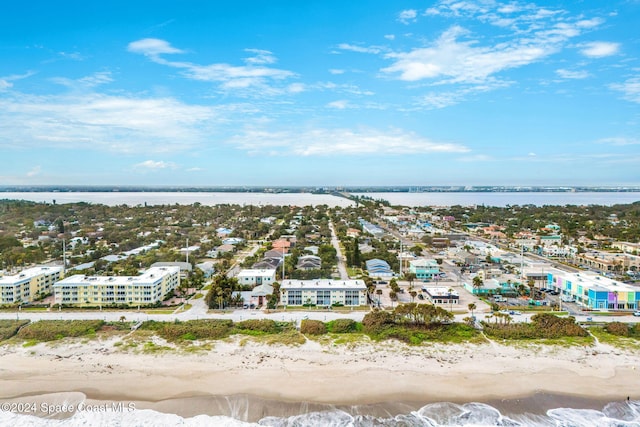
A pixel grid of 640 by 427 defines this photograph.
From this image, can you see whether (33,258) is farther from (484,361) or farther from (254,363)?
(484,361)

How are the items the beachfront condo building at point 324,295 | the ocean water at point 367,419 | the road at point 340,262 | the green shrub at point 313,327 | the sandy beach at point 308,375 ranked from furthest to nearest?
the road at point 340,262, the beachfront condo building at point 324,295, the green shrub at point 313,327, the sandy beach at point 308,375, the ocean water at point 367,419

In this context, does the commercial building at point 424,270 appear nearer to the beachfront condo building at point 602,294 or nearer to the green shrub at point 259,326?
the beachfront condo building at point 602,294

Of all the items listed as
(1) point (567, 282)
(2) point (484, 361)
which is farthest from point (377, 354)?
(1) point (567, 282)

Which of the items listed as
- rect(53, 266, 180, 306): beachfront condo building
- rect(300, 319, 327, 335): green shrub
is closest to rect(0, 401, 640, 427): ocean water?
rect(300, 319, 327, 335): green shrub

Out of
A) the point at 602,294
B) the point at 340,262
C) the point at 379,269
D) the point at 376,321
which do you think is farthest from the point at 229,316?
the point at 602,294

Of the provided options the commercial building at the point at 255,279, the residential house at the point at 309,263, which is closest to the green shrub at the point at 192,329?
the commercial building at the point at 255,279
